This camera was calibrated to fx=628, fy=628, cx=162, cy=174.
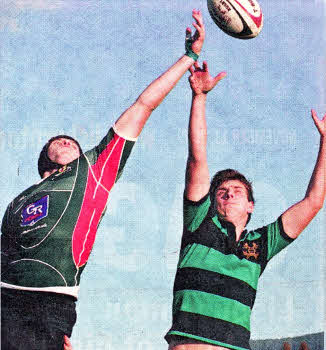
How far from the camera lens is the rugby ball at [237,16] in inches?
172

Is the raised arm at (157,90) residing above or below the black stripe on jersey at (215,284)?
above

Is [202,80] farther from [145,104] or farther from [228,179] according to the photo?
[228,179]

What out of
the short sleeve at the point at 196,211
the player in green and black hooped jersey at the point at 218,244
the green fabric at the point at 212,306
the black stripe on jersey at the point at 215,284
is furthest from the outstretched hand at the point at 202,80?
the green fabric at the point at 212,306

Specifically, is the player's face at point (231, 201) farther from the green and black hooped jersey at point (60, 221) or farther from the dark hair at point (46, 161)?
the dark hair at point (46, 161)

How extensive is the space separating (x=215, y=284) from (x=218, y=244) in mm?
289

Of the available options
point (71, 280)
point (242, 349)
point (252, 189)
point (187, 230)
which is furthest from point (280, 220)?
point (71, 280)

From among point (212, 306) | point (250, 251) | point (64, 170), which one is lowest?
point (212, 306)

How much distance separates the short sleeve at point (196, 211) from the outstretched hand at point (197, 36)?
102cm

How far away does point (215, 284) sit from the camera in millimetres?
4020

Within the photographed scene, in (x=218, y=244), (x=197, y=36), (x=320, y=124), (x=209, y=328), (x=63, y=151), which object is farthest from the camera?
(x=63, y=151)

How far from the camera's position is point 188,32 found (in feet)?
14.3

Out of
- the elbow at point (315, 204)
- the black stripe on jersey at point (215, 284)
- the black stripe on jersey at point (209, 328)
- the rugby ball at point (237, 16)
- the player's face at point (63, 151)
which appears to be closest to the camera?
the black stripe on jersey at point (209, 328)

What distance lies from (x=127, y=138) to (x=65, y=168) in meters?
0.49

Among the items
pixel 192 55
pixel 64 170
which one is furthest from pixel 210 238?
pixel 192 55
